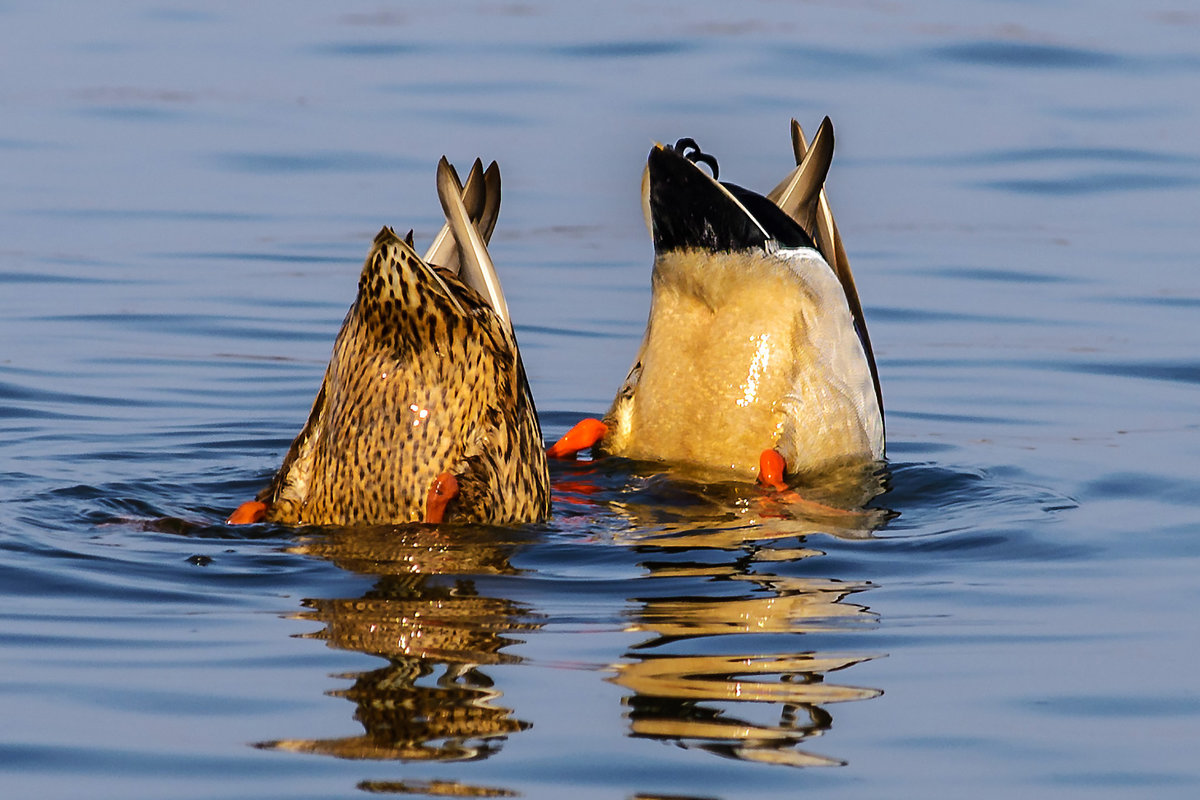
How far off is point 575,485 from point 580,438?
1.20ft

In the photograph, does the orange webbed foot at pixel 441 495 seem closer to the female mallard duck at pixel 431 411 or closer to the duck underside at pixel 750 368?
the female mallard duck at pixel 431 411

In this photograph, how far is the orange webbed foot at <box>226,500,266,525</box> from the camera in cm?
583

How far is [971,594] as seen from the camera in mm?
5406

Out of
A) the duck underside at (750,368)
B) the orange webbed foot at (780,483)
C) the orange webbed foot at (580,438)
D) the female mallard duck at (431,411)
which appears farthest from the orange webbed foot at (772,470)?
the female mallard duck at (431,411)

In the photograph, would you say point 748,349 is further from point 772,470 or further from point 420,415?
point 420,415

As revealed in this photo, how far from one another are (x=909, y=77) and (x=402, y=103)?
391cm

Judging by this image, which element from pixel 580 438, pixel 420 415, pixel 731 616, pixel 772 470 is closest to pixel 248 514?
pixel 420 415

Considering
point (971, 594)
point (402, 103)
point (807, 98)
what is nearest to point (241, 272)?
point (402, 103)

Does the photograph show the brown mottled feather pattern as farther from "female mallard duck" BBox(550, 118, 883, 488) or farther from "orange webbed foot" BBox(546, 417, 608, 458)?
"orange webbed foot" BBox(546, 417, 608, 458)

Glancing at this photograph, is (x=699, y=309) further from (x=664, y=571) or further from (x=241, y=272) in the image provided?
(x=241, y=272)

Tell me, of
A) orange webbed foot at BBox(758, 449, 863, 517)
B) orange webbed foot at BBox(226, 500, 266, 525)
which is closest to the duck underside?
orange webbed foot at BBox(758, 449, 863, 517)

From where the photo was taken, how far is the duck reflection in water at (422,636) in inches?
158

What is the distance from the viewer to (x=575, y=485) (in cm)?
697

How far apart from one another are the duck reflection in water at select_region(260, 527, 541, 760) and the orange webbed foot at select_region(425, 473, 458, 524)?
65 mm
